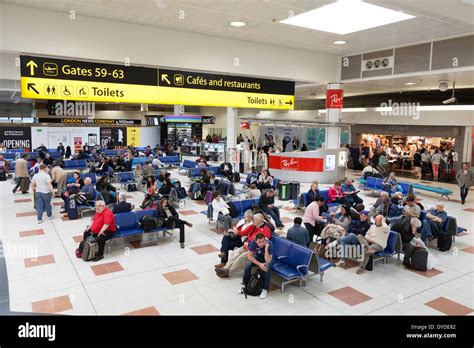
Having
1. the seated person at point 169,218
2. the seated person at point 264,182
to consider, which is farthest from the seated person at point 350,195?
the seated person at point 169,218

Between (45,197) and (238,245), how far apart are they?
20.1ft

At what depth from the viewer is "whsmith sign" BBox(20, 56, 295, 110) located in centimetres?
802

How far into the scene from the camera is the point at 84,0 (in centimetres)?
765

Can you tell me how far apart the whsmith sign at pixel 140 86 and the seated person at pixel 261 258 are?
4.55m

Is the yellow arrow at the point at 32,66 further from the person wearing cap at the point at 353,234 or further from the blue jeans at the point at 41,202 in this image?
the person wearing cap at the point at 353,234

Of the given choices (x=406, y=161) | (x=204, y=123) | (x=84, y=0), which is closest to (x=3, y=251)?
(x=84, y=0)

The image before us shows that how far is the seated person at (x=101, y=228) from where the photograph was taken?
7.99 m

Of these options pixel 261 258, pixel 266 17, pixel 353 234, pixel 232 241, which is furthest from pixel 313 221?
pixel 266 17

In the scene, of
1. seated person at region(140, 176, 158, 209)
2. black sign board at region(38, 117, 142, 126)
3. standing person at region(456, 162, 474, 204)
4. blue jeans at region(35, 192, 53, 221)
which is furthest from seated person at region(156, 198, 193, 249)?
black sign board at region(38, 117, 142, 126)

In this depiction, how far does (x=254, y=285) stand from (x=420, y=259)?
3652mm

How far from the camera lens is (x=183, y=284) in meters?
6.82

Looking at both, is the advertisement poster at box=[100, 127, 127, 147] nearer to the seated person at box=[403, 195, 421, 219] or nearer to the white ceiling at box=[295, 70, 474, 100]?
the white ceiling at box=[295, 70, 474, 100]

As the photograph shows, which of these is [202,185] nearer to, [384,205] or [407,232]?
[384,205]

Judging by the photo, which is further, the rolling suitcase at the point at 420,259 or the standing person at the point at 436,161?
the standing person at the point at 436,161
